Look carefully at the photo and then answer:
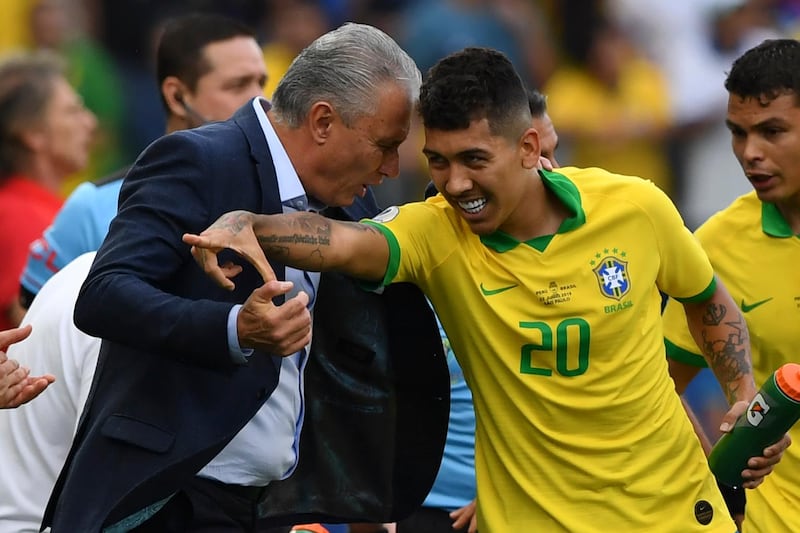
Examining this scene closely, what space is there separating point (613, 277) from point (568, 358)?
0.89 feet

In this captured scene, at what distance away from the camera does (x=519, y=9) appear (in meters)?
10.2

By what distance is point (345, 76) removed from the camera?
443 cm

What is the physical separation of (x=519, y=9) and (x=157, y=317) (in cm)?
679

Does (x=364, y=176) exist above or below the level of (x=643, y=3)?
below

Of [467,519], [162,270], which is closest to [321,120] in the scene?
[162,270]

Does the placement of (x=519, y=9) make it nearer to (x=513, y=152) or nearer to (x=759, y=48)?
(x=759, y=48)

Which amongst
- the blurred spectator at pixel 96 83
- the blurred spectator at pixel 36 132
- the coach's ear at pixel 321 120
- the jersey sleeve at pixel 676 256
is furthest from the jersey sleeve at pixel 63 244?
the blurred spectator at pixel 96 83

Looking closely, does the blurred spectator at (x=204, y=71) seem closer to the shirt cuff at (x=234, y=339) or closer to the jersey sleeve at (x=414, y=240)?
the jersey sleeve at (x=414, y=240)

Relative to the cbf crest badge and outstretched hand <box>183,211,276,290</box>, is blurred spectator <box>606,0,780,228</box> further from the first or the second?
outstretched hand <box>183,211,276,290</box>

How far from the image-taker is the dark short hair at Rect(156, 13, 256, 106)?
6633 mm

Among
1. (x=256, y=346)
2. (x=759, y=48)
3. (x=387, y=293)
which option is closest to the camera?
(x=256, y=346)

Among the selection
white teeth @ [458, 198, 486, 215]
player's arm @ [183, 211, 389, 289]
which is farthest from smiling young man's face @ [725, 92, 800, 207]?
player's arm @ [183, 211, 389, 289]

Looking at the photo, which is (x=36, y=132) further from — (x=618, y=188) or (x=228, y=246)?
(x=228, y=246)

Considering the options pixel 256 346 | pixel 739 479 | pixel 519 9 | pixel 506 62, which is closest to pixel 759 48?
pixel 506 62
